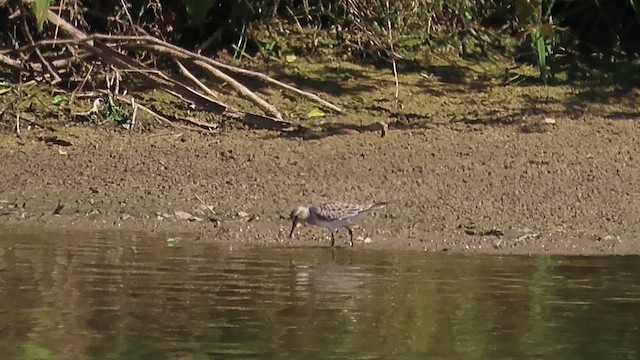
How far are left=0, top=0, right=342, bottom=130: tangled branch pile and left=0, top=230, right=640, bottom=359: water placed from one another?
2.97 meters

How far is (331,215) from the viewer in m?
9.27

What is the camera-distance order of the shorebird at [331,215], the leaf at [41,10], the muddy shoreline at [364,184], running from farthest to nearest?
1. the leaf at [41,10]
2. the muddy shoreline at [364,184]
3. the shorebird at [331,215]

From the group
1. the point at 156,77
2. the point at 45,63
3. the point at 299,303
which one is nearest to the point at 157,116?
the point at 156,77

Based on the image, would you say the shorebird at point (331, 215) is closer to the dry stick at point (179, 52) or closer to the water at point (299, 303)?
the water at point (299, 303)

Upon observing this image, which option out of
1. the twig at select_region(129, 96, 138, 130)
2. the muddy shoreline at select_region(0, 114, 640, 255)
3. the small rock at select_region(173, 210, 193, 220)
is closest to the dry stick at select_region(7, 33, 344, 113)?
the twig at select_region(129, 96, 138, 130)

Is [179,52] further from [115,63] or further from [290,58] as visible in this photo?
[290,58]

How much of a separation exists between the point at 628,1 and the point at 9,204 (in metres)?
6.36

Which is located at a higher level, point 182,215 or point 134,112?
point 134,112

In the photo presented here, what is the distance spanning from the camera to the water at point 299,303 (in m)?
6.43

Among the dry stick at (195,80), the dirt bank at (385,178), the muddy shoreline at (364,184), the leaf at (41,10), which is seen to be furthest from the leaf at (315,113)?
the leaf at (41,10)

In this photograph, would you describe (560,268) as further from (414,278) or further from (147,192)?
(147,192)

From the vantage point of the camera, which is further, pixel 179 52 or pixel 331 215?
pixel 179 52

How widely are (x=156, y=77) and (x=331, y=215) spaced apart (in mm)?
3392

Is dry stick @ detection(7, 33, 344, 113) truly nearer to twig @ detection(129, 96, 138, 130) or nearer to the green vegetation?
twig @ detection(129, 96, 138, 130)
